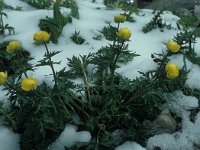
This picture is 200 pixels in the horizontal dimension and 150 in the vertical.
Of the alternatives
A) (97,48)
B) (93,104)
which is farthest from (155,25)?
(93,104)

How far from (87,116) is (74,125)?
0.39ft

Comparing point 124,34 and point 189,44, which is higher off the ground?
point 124,34

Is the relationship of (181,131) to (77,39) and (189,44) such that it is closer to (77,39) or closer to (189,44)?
(189,44)

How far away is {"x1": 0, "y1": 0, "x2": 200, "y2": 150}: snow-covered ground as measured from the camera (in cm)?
256

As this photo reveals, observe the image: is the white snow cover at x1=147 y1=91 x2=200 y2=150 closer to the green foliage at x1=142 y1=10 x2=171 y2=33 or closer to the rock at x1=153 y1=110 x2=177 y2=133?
the rock at x1=153 y1=110 x2=177 y2=133

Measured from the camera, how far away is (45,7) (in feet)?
14.4

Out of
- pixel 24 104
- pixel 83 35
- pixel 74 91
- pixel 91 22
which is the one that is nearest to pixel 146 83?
pixel 74 91

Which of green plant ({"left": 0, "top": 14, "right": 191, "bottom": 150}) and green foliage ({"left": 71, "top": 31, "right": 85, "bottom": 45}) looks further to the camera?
green foliage ({"left": 71, "top": 31, "right": 85, "bottom": 45})

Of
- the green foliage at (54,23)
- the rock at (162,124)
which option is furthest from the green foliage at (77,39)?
the rock at (162,124)

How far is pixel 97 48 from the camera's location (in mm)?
3330

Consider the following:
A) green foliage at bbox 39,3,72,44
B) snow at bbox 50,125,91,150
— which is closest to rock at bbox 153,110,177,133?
snow at bbox 50,125,91,150

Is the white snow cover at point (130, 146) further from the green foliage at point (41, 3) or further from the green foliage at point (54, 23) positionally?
the green foliage at point (41, 3)

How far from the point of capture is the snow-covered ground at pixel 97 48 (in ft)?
8.39

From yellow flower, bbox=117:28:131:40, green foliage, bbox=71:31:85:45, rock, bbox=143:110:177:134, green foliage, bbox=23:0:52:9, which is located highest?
yellow flower, bbox=117:28:131:40
